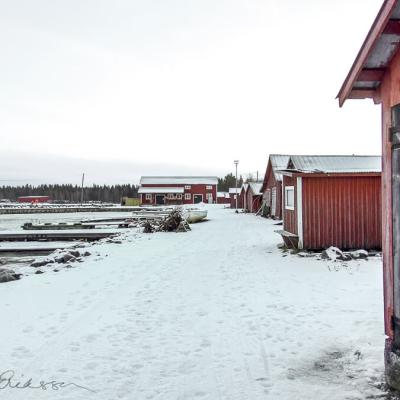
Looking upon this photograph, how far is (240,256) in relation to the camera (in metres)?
12.4

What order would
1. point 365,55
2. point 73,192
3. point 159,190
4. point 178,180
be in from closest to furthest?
point 365,55 < point 159,190 < point 178,180 < point 73,192

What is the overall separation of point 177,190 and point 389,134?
69449 mm

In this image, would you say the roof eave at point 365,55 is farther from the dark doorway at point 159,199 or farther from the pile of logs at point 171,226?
the dark doorway at point 159,199

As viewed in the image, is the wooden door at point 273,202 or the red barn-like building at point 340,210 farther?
the wooden door at point 273,202

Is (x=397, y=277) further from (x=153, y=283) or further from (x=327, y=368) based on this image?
(x=153, y=283)

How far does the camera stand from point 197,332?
5.57 m

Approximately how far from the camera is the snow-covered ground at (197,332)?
13.1 ft

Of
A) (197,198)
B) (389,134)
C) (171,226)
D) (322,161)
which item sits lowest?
(171,226)

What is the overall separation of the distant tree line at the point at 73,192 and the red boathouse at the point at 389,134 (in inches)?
4301

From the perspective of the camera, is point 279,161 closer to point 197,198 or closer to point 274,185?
point 274,185

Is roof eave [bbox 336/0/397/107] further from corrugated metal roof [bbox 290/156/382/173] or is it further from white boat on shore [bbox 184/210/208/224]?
white boat on shore [bbox 184/210/208/224]

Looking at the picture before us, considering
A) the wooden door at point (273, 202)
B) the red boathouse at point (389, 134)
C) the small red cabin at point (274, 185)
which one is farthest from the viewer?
the wooden door at point (273, 202)

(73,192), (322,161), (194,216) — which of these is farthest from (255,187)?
(73,192)

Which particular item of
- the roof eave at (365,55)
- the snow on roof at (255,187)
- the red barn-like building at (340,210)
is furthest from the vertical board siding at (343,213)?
the snow on roof at (255,187)
